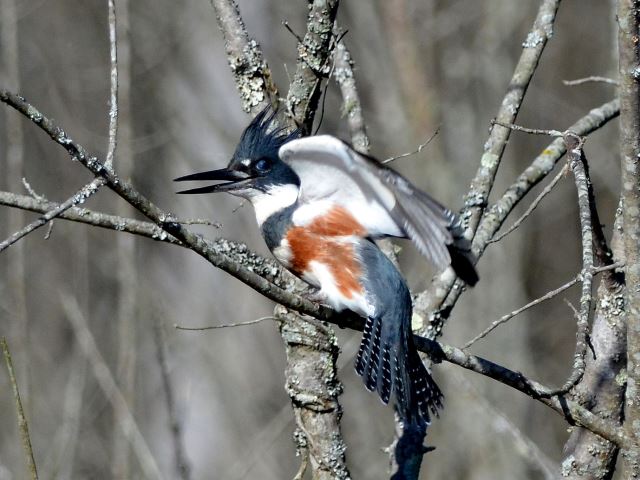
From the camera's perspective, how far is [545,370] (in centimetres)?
755

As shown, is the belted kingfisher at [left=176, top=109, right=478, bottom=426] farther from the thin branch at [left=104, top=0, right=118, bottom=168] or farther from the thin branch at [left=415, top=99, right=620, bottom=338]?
the thin branch at [left=104, top=0, right=118, bottom=168]

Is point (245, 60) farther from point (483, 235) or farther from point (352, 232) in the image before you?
point (483, 235)

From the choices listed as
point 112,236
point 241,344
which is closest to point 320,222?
point 241,344

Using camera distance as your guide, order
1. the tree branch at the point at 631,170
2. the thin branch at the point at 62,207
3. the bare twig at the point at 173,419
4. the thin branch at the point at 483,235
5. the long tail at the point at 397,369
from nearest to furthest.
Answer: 1. the thin branch at the point at 62,207
2. the tree branch at the point at 631,170
3. the long tail at the point at 397,369
4. the bare twig at the point at 173,419
5. the thin branch at the point at 483,235

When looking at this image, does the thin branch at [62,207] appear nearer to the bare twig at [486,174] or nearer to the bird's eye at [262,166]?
the bird's eye at [262,166]

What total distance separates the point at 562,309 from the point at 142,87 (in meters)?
3.99

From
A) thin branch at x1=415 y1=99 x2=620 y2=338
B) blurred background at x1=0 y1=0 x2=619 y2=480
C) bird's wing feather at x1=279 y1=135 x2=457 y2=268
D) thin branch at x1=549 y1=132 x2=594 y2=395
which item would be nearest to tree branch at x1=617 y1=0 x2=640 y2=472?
thin branch at x1=549 y1=132 x2=594 y2=395

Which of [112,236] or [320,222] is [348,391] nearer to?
[112,236]

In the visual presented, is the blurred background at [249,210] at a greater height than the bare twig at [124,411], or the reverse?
the blurred background at [249,210]

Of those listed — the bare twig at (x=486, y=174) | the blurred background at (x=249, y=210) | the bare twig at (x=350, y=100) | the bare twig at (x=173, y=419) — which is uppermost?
the blurred background at (x=249, y=210)

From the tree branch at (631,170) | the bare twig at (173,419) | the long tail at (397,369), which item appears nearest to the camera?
the tree branch at (631,170)

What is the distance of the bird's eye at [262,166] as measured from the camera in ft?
8.84

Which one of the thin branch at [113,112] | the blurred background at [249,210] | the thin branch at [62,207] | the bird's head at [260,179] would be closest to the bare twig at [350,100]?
the bird's head at [260,179]

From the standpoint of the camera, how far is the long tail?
7.59 ft
